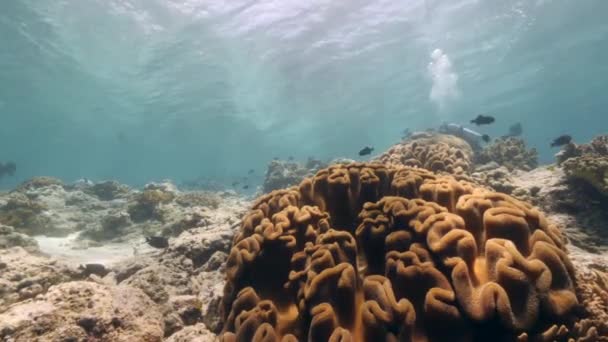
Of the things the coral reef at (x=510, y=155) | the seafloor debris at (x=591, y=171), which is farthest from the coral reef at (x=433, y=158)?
the coral reef at (x=510, y=155)

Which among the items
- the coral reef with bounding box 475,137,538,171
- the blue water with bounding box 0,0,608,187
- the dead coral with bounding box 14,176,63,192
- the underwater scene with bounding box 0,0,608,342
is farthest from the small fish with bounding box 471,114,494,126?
the dead coral with bounding box 14,176,63,192

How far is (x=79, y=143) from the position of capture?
293 ft

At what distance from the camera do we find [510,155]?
13.8 metres

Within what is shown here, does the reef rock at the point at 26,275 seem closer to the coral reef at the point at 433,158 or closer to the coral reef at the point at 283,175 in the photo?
Answer: the coral reef at the point at 433,158

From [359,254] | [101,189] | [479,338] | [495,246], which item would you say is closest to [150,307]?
[359,254]

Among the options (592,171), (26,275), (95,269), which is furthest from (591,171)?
(26,275)

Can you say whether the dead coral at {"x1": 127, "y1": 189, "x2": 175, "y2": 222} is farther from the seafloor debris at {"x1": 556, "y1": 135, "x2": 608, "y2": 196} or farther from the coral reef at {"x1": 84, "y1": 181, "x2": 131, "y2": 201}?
the seafloor debris at {"x1": 556, "y1": 135, "x2": 608, "y2": 196}

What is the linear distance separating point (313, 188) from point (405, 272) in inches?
77.5

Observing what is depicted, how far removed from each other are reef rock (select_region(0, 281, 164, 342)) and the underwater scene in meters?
0.02

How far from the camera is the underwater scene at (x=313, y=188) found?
10.1 feet

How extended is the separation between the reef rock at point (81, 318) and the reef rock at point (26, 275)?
2.14 metres

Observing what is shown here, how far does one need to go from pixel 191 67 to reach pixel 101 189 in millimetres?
19869

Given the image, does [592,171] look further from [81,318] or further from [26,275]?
[26,275]

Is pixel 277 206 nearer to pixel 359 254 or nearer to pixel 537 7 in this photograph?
pixel 359 254
